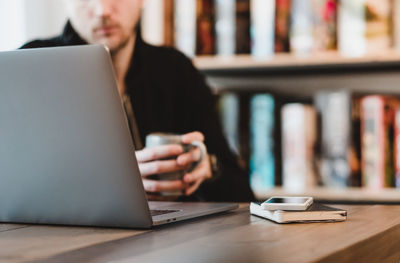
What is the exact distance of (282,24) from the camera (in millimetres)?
1885

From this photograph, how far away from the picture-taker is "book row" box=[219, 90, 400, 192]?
181cm

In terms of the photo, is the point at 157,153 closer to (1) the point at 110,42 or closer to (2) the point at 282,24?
(1) the point at 110,42

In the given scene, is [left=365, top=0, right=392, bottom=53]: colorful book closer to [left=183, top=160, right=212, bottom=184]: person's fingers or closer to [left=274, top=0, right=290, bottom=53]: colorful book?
[left=274, top=0, right=290, bottom=53]: colorful book

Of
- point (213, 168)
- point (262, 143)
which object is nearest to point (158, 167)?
point (213, 168)

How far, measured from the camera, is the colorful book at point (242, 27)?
1929 mm

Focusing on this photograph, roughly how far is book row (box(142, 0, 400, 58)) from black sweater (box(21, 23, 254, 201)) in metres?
0.20

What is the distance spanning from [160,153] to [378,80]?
120cm

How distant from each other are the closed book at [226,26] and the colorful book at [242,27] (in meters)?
0.01

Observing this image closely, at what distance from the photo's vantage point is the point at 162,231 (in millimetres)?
727

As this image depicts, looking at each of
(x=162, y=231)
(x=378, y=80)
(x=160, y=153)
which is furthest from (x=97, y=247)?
(x=378, y=80)

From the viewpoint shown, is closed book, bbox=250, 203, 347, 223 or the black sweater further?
the black sweater

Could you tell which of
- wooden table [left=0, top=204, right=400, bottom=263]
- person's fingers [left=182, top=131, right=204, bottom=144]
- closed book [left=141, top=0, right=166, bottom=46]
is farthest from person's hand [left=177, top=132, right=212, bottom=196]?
closed book [left=141, top=0, right=166, bottom=46]

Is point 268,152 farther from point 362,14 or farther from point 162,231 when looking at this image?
point 162,231

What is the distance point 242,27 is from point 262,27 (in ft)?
0.23
